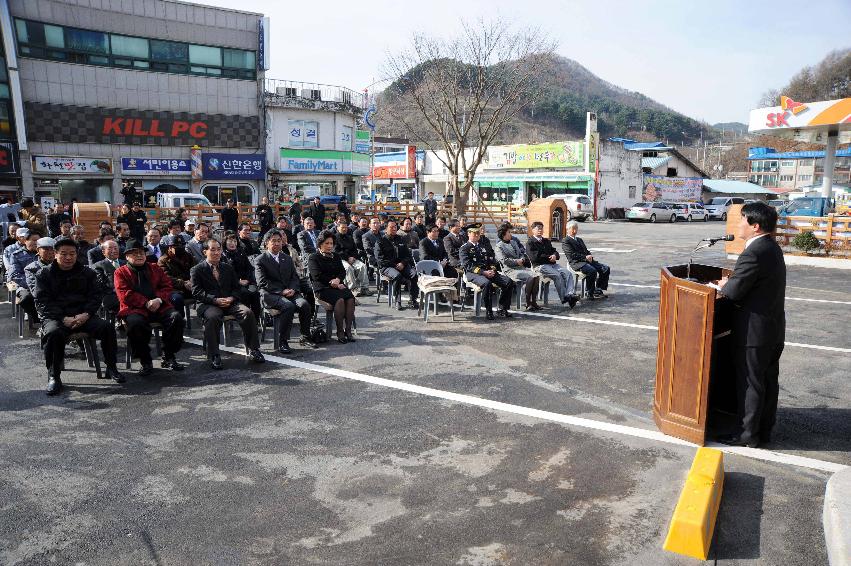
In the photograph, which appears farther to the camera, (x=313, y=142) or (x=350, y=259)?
(x=313, y=142)

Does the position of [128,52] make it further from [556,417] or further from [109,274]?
[556,417]

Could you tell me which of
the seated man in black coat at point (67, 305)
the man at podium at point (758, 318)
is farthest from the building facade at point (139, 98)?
the man at podium at point (758, 318)

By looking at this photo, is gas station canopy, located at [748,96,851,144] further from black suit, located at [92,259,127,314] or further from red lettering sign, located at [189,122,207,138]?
red lettering sign, located at [189,122,207,138]

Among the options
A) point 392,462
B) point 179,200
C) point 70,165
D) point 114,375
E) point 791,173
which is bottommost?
point 392,462

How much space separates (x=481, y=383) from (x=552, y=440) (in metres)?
1.64

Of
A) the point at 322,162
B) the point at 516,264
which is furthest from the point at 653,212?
the point at 516,264

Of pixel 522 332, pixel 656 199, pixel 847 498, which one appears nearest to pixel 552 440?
pixel 847 498

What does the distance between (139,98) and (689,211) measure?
35.7 metres

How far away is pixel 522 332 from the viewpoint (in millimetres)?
9219

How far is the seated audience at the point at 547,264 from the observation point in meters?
11.2

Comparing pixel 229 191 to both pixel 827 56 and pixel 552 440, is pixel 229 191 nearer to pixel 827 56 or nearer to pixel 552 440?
pixel 552 440

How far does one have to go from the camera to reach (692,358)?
4.92 meters

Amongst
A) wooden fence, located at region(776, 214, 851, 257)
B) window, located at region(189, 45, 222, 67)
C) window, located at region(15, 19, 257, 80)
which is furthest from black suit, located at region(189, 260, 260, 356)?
window, located at region(189, 45, 222, 67)

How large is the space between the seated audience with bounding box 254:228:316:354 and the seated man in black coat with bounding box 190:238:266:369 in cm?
41
